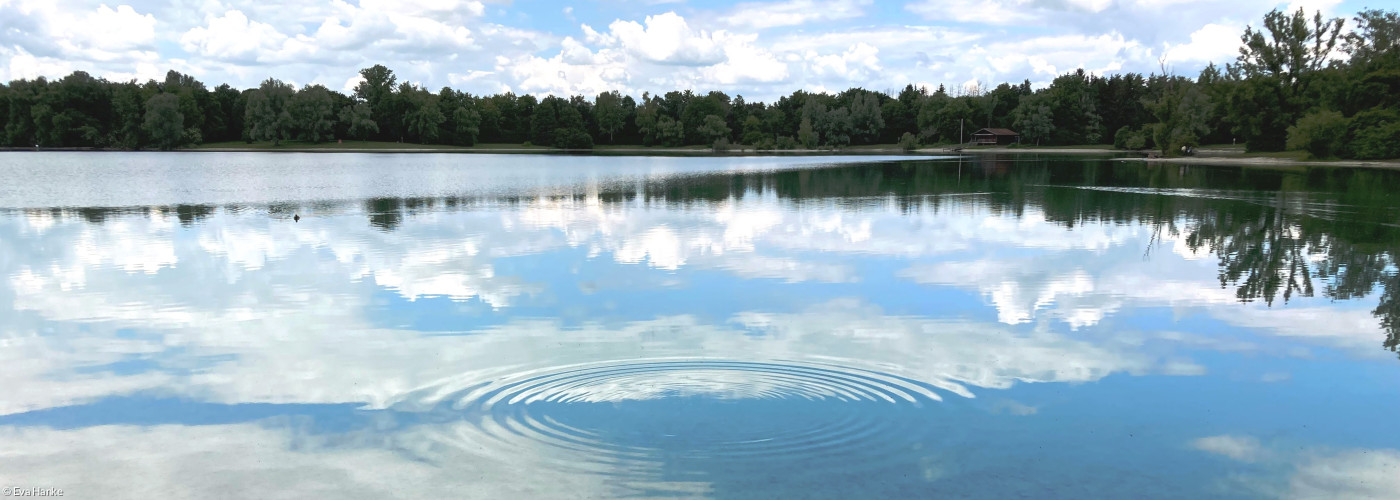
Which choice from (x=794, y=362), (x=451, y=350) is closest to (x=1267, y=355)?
(x=794, y=362)

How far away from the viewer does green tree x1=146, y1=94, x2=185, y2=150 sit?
109 m

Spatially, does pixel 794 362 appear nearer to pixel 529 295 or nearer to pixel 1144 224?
A: pixel 529 295

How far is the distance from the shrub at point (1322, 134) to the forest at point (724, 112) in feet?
34.8

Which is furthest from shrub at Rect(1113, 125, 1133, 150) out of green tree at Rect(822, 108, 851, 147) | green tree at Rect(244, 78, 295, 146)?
green tree at Rect(244, 78, 295, 146)

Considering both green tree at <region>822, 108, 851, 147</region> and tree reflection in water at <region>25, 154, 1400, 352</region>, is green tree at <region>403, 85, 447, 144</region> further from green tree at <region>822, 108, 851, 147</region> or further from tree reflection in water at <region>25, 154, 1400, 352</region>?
tree reflection in water at <region>25, 154, 1400, 352</region>

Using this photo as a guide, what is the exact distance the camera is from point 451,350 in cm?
1011

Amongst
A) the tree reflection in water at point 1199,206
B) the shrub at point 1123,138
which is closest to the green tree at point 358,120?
the tree reflection in water at point 1199,206

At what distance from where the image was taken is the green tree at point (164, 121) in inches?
4286

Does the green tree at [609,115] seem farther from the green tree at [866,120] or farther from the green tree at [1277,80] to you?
the green tree at [1277,80]

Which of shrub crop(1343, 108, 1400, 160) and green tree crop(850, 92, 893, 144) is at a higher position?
green tree crop(850, 92, 893, 144)

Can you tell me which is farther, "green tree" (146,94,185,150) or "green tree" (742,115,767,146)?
"green tree" (742,115,767,146)

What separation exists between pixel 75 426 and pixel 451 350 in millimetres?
3548

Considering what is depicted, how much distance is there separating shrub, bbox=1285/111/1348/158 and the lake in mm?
49596

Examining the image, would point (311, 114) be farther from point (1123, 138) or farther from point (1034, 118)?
point (1123, 138)
